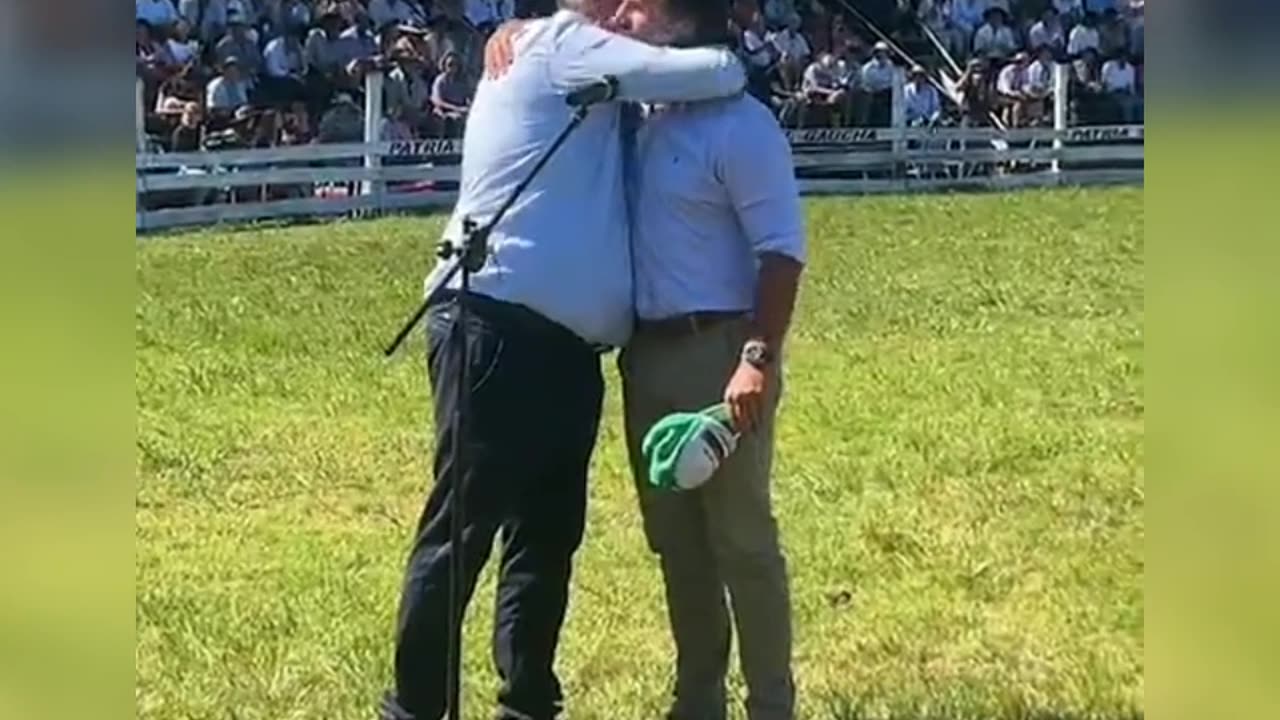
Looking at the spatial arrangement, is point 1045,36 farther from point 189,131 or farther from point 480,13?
point 480,13

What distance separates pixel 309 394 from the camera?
30.7 ft

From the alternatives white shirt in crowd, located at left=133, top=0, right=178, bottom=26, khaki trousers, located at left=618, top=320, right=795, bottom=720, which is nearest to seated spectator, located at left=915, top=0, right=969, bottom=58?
white shirt in crowd, located at left=133, top=0, right=178, bottom=26

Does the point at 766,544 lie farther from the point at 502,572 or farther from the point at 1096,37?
the point at 1096,37

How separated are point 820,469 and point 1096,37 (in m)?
13.2

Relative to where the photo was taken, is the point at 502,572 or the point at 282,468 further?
the point at 282,468

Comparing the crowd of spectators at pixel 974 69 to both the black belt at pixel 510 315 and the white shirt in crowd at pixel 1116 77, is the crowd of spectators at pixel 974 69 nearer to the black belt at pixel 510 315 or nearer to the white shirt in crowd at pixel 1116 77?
the white shirt in crowd at pixel 1116 77

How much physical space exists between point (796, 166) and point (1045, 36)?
5860 millimetres

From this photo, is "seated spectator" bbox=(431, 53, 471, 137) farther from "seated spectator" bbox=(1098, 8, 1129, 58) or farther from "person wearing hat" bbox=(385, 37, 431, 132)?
"seated spectator" bbox=(1098, 8, 1129, 58)

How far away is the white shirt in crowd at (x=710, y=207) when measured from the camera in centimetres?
414

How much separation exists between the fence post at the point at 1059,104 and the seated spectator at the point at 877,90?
158cm

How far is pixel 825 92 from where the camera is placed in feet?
67.8

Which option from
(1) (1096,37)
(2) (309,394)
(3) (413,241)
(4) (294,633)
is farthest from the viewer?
(1) (1096,37)

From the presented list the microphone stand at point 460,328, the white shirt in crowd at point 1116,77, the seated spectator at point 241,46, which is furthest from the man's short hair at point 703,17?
the white shirt in crowd at point 1116,77
